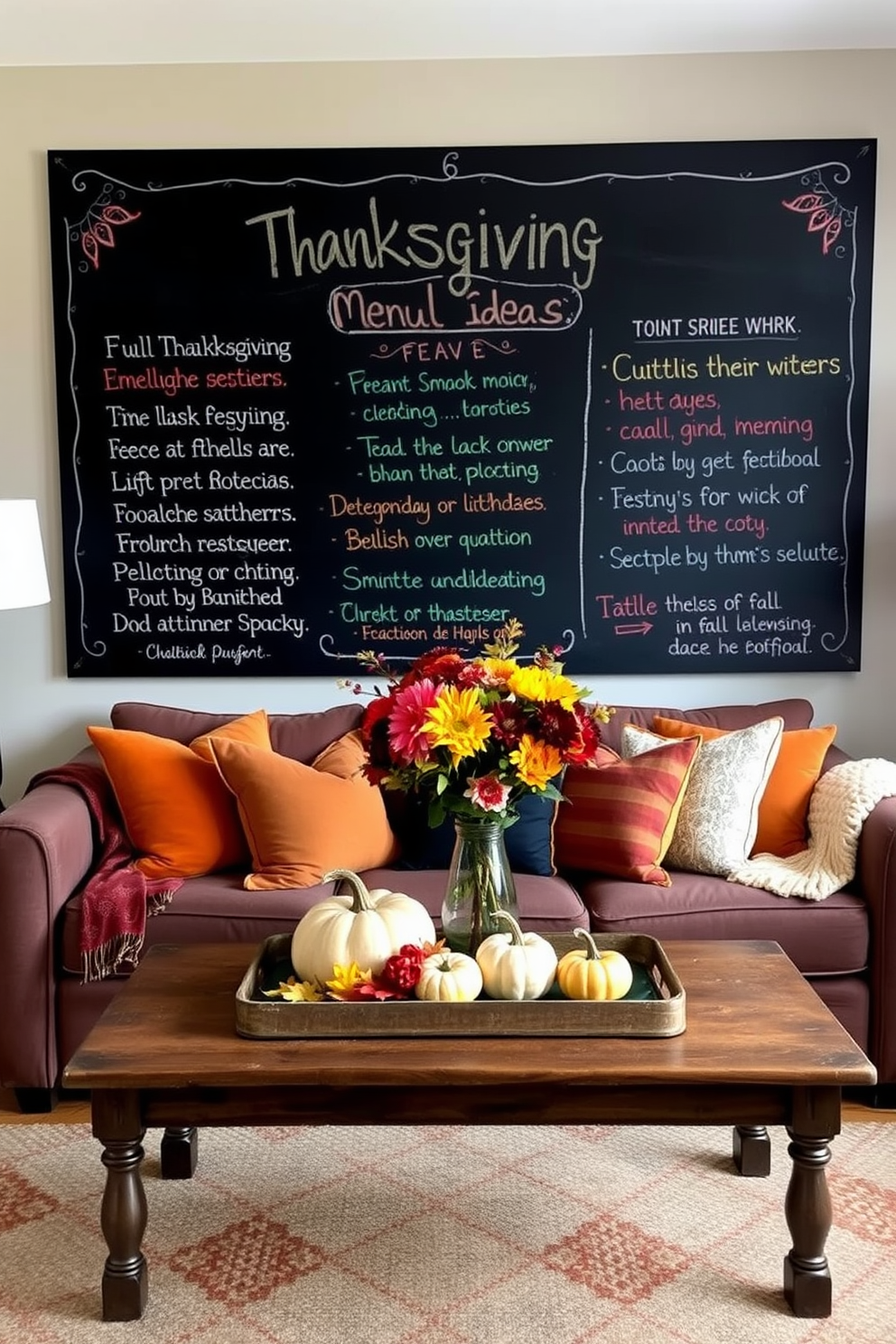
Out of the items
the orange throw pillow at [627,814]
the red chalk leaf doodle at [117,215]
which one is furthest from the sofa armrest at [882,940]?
the red chalk leaf doodle at [117,215]

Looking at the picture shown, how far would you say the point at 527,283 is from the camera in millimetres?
3732

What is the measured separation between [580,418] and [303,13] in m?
1.32

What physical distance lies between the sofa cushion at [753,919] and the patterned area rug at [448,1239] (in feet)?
1.30

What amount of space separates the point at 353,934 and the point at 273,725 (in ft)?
4.67

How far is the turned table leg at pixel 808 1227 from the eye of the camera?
7.02ft

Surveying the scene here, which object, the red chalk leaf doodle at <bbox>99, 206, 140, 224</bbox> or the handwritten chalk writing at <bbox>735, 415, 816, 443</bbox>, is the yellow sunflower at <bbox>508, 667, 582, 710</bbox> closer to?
the handwritten chalk writing at <bbox>735, 415, 816, 443</bbox>

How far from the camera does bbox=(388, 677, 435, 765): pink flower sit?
2213 mm

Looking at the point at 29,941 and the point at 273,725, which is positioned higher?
the point at 273,725

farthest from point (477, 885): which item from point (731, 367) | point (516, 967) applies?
point (731, 367)

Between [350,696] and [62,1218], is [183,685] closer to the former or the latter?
[350,696]

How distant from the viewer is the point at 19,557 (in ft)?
10.8

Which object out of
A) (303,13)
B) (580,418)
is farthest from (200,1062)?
(303,13)

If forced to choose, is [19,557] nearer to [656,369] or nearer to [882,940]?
[656,369]

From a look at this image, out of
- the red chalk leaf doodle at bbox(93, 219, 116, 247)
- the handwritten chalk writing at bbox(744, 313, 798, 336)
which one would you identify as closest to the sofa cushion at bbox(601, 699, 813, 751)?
the handwritten chalk writing at bbox(744, 313, 798, 336)
